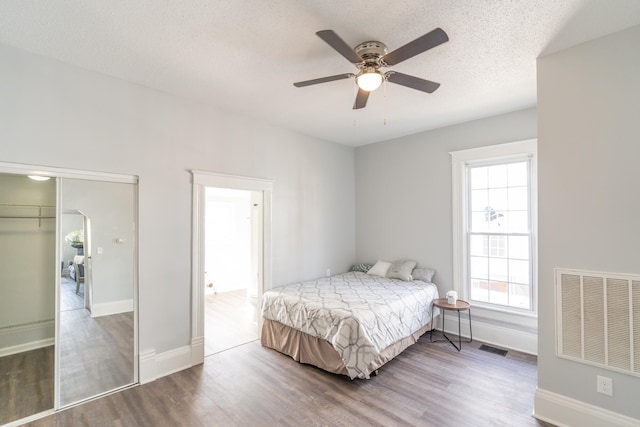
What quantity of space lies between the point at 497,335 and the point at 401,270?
4.65 feet

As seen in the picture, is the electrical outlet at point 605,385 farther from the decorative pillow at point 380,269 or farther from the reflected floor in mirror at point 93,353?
the reflected floor in mirror at point 93,353

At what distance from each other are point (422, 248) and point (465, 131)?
5.83 feet

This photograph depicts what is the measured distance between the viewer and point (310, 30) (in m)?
2.08

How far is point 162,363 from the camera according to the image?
3.00 meters

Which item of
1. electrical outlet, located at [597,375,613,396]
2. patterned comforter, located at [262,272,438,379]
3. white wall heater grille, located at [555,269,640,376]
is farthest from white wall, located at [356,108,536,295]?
electrical outlet, located at [597,375,613,396]

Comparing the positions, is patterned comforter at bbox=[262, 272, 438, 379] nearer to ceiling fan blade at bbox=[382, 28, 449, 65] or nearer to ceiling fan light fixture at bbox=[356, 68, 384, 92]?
ceiling fan light fixture at bbox=[356, 68, 384, 92]

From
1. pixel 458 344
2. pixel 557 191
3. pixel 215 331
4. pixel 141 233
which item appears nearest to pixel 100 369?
pixel 141 233

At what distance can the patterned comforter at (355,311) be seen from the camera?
2770mm

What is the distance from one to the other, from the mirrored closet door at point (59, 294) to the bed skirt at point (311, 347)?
1.42 meters

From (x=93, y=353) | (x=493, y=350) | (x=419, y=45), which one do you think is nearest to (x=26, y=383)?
(x=93, y=353)

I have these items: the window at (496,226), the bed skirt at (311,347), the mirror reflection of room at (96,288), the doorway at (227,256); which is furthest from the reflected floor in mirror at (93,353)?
the window at (496,226)

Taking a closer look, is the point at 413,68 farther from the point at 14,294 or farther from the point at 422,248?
the point at 14,294

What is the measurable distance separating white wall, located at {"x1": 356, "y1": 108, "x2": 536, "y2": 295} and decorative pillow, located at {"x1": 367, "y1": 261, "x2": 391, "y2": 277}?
7.0 inches

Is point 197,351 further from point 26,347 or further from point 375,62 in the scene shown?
point 375,62
